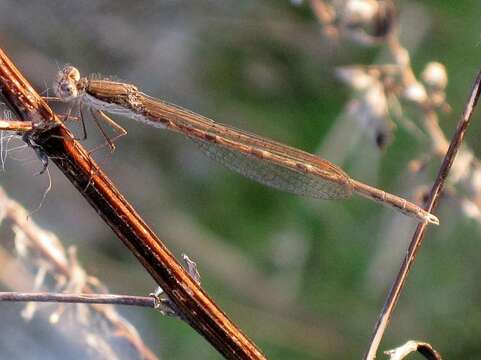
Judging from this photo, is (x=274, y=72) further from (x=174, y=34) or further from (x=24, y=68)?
(x=24, y=68)

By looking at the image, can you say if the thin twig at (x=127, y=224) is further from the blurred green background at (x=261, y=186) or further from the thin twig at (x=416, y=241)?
the blurred green background at (x=261, y=186)

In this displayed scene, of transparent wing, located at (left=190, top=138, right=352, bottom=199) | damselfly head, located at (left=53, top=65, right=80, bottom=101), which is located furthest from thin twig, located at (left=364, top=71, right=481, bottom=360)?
damselfly head, located at (left=53, top=65, right=80, bottom=101)

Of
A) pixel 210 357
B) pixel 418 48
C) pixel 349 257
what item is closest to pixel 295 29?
pixel 418 48

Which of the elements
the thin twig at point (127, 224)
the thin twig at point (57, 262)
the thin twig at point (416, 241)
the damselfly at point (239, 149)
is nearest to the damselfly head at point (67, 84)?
the damselfly at point (239, 149)

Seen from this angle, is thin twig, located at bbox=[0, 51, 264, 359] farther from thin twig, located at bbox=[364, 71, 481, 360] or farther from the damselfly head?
the damselfly head

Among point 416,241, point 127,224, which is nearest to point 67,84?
point 127,224

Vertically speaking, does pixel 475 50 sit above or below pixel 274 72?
above

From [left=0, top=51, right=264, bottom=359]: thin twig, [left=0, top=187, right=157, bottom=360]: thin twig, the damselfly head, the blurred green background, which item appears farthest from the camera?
the blurred green background

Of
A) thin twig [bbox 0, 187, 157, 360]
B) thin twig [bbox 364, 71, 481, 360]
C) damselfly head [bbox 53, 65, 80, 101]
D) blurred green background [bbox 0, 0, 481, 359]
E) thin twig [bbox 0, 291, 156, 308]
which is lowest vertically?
thin twig [bbox 0, 291, 156, 308]
